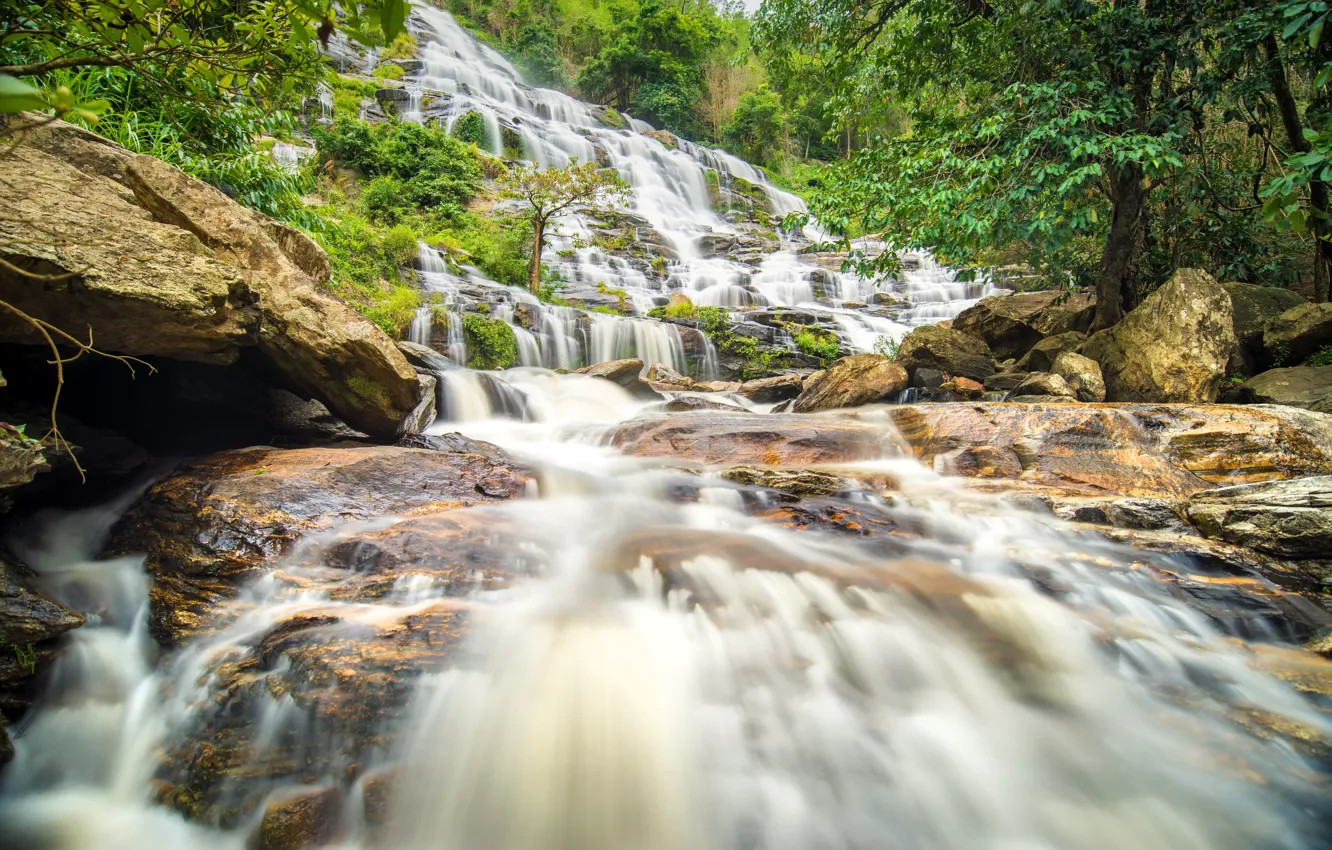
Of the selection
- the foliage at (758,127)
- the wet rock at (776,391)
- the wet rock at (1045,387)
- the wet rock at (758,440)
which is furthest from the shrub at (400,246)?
the foliage at (758,127)

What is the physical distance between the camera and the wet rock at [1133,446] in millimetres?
4414

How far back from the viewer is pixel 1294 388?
19.2 feet

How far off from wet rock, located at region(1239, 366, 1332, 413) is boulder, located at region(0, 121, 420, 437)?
792 cm

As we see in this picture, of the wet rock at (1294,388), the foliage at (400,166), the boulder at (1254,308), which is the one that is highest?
the foliage at (400,166)

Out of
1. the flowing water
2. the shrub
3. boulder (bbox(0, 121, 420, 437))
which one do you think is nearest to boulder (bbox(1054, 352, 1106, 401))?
the flowing water

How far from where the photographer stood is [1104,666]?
272cm

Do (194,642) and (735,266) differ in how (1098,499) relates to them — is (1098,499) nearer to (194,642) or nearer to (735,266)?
(194,642)

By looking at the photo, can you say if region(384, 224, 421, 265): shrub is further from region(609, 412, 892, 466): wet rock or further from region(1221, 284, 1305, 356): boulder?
region(1221, 284, 1305, 356): boulder

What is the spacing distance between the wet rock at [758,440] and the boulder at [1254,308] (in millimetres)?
4733

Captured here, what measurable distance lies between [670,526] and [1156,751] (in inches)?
103

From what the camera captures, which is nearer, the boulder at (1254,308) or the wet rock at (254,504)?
the wet rock at (254,504)

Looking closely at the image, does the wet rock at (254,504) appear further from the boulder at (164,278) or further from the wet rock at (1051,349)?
the wet rock at (1051,349)

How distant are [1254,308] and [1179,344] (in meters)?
1.98

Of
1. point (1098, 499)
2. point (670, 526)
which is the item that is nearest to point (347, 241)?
point (670, 526)
